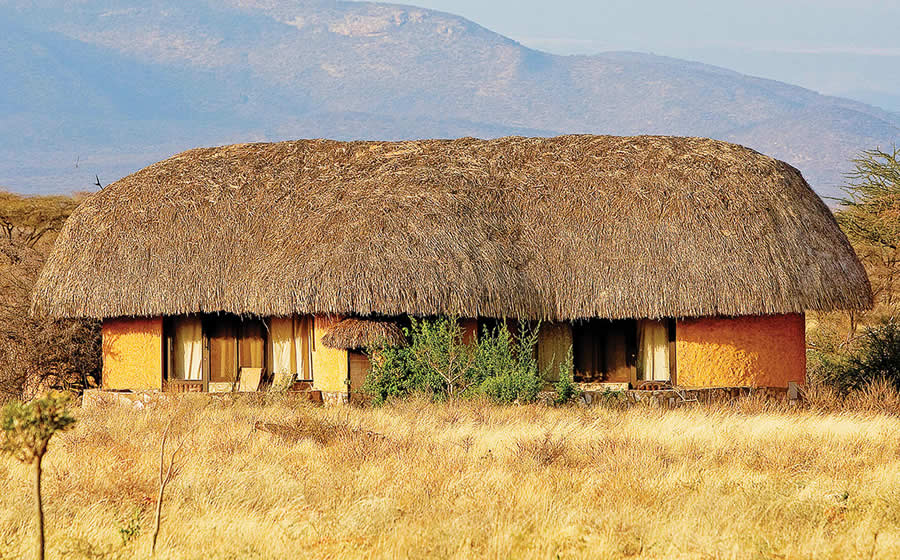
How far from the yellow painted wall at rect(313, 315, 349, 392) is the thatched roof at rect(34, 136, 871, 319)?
0.69 m

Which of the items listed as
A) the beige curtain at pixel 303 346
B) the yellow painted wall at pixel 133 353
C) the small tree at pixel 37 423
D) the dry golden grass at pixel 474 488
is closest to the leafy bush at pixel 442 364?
the beige curtain at pixel 303 346

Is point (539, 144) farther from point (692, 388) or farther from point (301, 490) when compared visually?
point (301, 490)

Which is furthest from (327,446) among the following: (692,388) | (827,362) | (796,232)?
(827,362)

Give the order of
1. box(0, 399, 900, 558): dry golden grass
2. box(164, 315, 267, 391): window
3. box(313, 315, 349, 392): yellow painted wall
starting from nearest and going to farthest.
A: box(0, 399, 900, 558): dry golden grass < box(313, 315, 349, 392): yellow painted wall < box(164, 315, 267, 391): window

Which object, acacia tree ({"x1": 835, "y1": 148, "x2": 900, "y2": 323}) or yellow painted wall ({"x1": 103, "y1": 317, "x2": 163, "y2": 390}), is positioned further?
acacia tree ({"x1": 835, "y1": 148, "x2": 900, "y2": 323})

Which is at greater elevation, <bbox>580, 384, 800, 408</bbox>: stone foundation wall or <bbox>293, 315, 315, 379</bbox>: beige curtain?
<bbox>293, 315, 315, 379</bbox>: beige curtain

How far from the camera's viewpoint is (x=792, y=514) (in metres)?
8.59

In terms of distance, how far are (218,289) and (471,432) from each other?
5.31 m

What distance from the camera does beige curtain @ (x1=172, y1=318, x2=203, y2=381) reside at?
680 inches

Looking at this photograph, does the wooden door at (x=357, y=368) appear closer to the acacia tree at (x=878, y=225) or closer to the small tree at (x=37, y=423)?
the small tree at (x=37, y=423)

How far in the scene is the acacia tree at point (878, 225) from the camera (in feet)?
73.5

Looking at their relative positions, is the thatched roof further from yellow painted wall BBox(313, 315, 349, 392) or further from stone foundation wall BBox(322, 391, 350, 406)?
stone foundation wall BBox(322, 391, 350, 406)

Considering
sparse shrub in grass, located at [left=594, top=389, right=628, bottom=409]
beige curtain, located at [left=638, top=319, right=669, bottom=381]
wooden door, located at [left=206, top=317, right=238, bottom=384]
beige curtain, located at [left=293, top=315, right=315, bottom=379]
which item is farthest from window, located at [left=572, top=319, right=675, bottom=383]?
wooden door, located at [left=206, top=317, right=238, bottom=384]

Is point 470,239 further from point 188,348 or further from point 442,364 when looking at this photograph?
point 188,348
